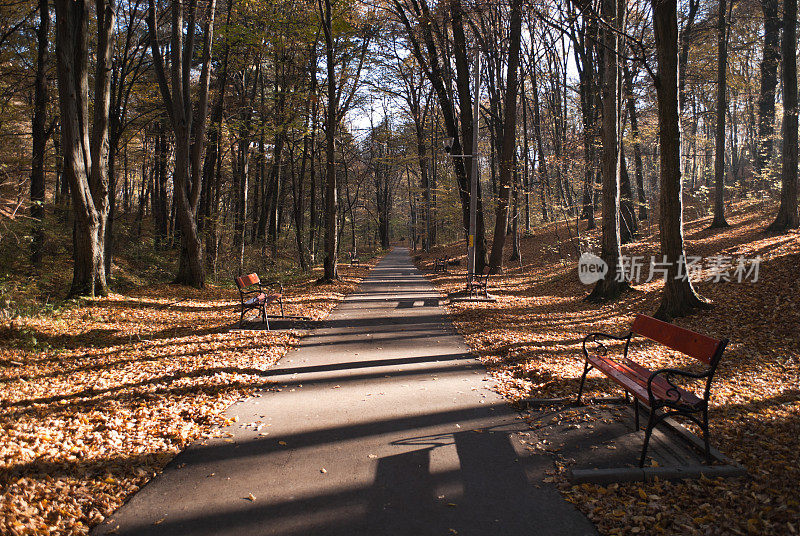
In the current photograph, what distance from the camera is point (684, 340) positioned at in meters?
4.26

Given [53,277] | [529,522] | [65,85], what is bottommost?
[529,522]

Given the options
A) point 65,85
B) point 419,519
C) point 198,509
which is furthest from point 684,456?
point 65,85

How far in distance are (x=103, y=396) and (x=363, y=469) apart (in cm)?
339

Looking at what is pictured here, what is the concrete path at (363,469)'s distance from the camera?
2893mm

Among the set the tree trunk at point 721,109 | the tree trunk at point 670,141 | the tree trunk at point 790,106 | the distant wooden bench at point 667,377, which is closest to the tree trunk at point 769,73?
the tree trunk at point 721,109

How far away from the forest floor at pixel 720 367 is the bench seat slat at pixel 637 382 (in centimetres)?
59

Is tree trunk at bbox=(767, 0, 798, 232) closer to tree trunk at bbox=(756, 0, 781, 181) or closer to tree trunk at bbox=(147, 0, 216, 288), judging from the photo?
tree trunk at bbox=(756, 0, 781, 181)

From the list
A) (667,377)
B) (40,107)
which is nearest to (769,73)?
(667,377)

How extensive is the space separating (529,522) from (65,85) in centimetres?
1163

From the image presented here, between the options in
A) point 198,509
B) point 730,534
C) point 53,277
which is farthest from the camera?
point 53,277

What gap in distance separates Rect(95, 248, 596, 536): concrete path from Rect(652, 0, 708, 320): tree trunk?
4.99 metres

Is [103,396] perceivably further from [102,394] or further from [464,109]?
[464,109]

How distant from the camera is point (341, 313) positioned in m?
10.9

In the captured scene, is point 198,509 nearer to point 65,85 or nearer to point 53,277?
point 65,85
